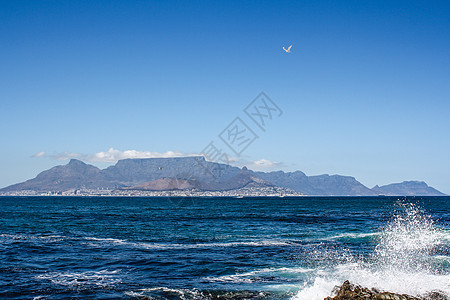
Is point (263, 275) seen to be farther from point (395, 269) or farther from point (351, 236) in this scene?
point (351, 236)

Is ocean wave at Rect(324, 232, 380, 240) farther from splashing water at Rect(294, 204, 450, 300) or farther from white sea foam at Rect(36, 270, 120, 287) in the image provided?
white sea foam at Rect(36, 270, 120, 287)

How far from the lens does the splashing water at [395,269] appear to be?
64.5ft

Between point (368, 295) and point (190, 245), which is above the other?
point (368, 295)

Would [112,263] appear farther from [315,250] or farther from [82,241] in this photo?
[315,250]

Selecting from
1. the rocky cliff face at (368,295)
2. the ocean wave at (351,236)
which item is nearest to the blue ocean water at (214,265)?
the ocean wave at (351,236)

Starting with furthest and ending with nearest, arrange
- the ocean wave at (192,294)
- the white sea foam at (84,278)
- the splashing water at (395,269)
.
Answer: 1. the white sea foam at (84,278)
2. the ocean wave at (192,294)
3. the splashing water at (395,269)

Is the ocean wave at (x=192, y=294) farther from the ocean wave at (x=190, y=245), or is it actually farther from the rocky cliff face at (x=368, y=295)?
the ocean wave at (x=190, y=245)

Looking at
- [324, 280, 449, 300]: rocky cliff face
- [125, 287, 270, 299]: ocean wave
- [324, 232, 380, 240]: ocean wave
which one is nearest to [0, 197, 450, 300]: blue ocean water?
[125, 287, 270, 299]: ocean wave

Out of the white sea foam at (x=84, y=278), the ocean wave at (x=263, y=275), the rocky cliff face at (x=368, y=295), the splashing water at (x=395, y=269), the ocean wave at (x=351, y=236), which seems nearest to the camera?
the rocky cliff face at (x=368, y=295)

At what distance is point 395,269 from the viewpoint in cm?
2498

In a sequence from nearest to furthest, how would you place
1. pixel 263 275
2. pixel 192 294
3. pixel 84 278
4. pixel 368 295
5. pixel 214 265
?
pixel 368 295 < pixel 192 294 < pixel 84 278 < pixel 263 275 < pixel 214 265

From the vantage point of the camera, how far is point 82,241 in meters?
39.5

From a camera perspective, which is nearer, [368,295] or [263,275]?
[368,295]

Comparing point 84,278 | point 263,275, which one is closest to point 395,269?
point 263,275
